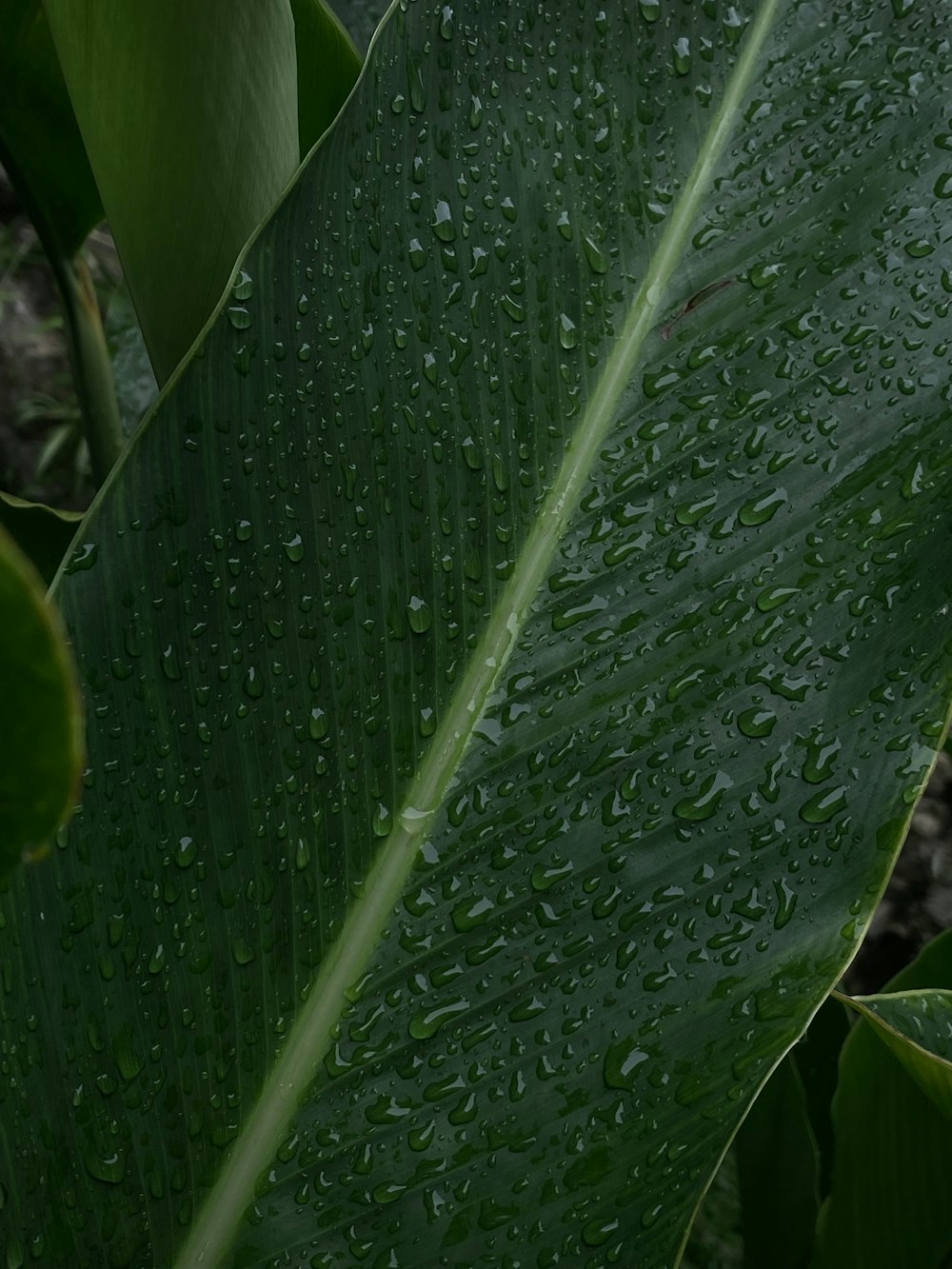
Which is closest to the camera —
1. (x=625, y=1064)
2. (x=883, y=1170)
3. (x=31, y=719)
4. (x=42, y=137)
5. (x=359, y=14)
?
(x=31, y=719)

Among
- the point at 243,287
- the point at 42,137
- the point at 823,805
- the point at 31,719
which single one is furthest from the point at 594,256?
the point at 42,137

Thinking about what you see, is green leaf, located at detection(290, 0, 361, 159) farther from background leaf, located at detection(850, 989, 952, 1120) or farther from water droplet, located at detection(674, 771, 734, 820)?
background leaf, located at detection(850, 989, 952, 1120)

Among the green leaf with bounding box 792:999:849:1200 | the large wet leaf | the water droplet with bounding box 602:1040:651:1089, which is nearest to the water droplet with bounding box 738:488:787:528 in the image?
the large wet leaf

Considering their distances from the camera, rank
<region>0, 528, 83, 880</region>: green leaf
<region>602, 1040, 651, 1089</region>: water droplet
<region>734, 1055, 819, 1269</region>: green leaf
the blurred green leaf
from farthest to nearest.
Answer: the blurred green leaf
<region>734, 1055, 819, 1269</region>: green leaf
<region>602, 1040, 651, 1089</region>: water droplet
<region>0, 528, 83, 880</region>: green leaf

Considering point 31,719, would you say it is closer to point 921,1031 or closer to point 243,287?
point 243,287

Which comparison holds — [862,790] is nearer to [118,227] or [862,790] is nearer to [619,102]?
[619,102]

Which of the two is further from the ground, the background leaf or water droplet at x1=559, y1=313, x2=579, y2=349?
water droplet at x1=559, y1=313, x2=579, y2=349
